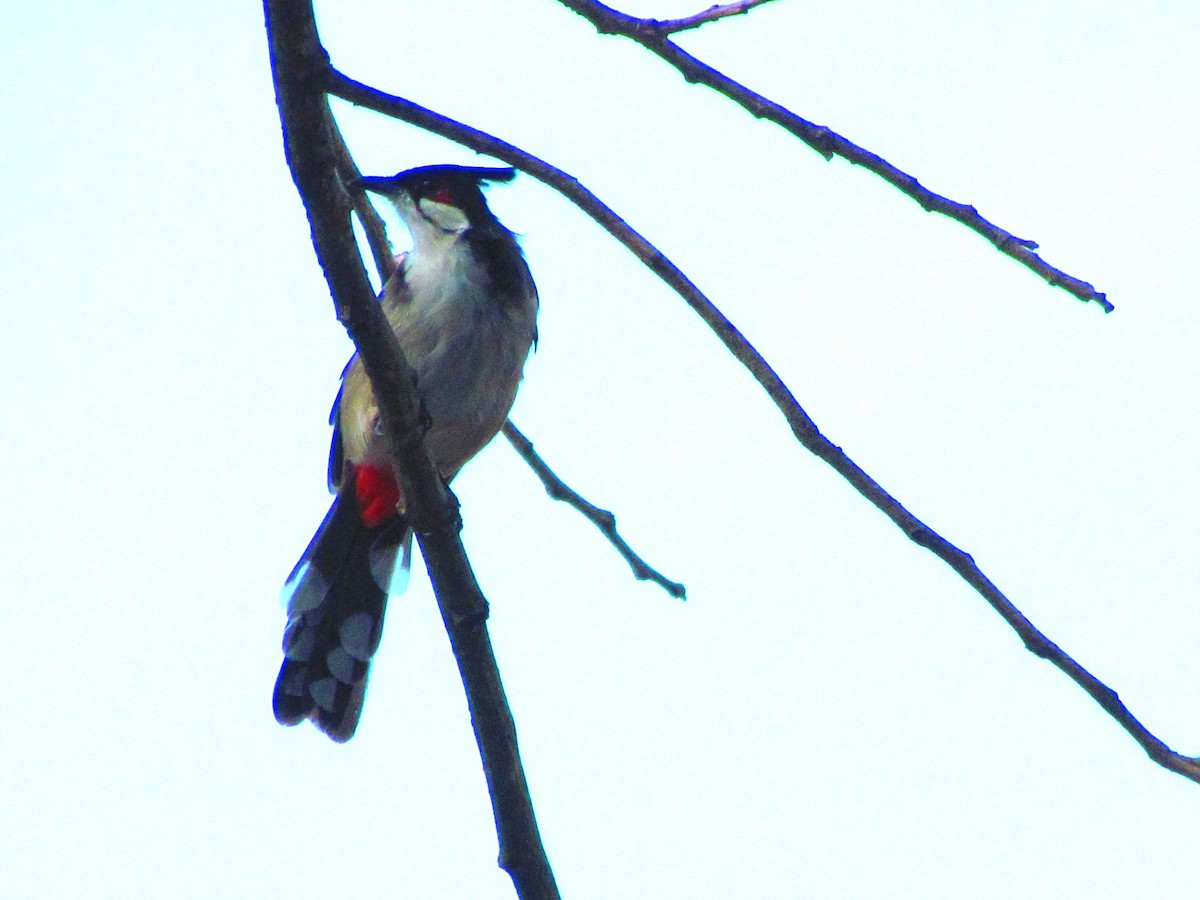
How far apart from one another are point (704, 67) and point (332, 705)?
261 centimetres

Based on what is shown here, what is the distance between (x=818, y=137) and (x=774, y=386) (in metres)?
0.38

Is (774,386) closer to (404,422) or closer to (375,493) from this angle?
(404,422)

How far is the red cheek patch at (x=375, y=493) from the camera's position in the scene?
4289 mm

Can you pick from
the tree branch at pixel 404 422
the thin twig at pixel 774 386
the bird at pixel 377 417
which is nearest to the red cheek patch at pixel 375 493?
the bird at pixel 377 417

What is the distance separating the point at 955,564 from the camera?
2012 mm

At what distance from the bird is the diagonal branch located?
1955 millimetres

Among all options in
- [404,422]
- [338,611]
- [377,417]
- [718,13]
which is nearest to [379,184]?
[377,417]

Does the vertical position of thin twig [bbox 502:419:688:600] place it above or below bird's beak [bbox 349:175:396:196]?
below

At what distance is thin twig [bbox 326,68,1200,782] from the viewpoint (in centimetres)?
191

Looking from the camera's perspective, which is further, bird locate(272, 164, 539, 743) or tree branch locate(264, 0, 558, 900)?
bird locate(272, 164, 539, 743)

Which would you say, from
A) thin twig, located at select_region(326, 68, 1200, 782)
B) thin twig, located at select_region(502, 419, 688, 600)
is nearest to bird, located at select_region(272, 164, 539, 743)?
thin twig, located at select_region(502, 419, 688, 600)

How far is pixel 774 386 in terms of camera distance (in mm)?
2125

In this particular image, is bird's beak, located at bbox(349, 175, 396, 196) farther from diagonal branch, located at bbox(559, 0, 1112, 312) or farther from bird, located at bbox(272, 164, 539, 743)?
diagonal branch, located at bbox(559, 0, 1112, 312)

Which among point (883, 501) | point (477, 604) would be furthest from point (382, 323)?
point (883, 501)
